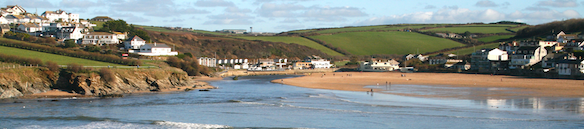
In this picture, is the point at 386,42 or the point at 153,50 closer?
the point at 153,50

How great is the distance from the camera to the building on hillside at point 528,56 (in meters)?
71.0

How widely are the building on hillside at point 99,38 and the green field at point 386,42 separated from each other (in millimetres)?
73860

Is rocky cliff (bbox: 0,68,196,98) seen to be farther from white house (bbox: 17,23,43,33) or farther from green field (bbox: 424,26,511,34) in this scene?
green field (bbox: 424,26,511,34)

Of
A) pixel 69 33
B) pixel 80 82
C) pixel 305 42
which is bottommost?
pixel 80 82

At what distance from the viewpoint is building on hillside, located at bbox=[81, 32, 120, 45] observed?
79312 millimetres

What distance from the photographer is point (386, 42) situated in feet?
453

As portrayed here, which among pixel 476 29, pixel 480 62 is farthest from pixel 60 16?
pixel 476 29

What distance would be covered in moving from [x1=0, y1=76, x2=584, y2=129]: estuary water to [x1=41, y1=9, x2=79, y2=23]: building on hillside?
3063 inches

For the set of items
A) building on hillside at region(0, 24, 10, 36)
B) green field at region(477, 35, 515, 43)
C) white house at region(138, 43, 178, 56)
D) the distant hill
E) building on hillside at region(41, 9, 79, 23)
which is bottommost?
white house at region(138, 43, 178, 56)

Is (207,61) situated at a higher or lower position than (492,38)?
lower

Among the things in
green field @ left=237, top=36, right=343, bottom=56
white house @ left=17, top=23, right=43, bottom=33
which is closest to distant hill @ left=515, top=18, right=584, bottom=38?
green field @ left=237, top=36, right=343, bottom=56

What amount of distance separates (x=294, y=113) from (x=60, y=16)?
93928mm

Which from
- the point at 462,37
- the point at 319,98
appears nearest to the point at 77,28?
the point at 319,98

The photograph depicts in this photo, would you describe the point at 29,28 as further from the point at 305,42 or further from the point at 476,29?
the point at 476,29
